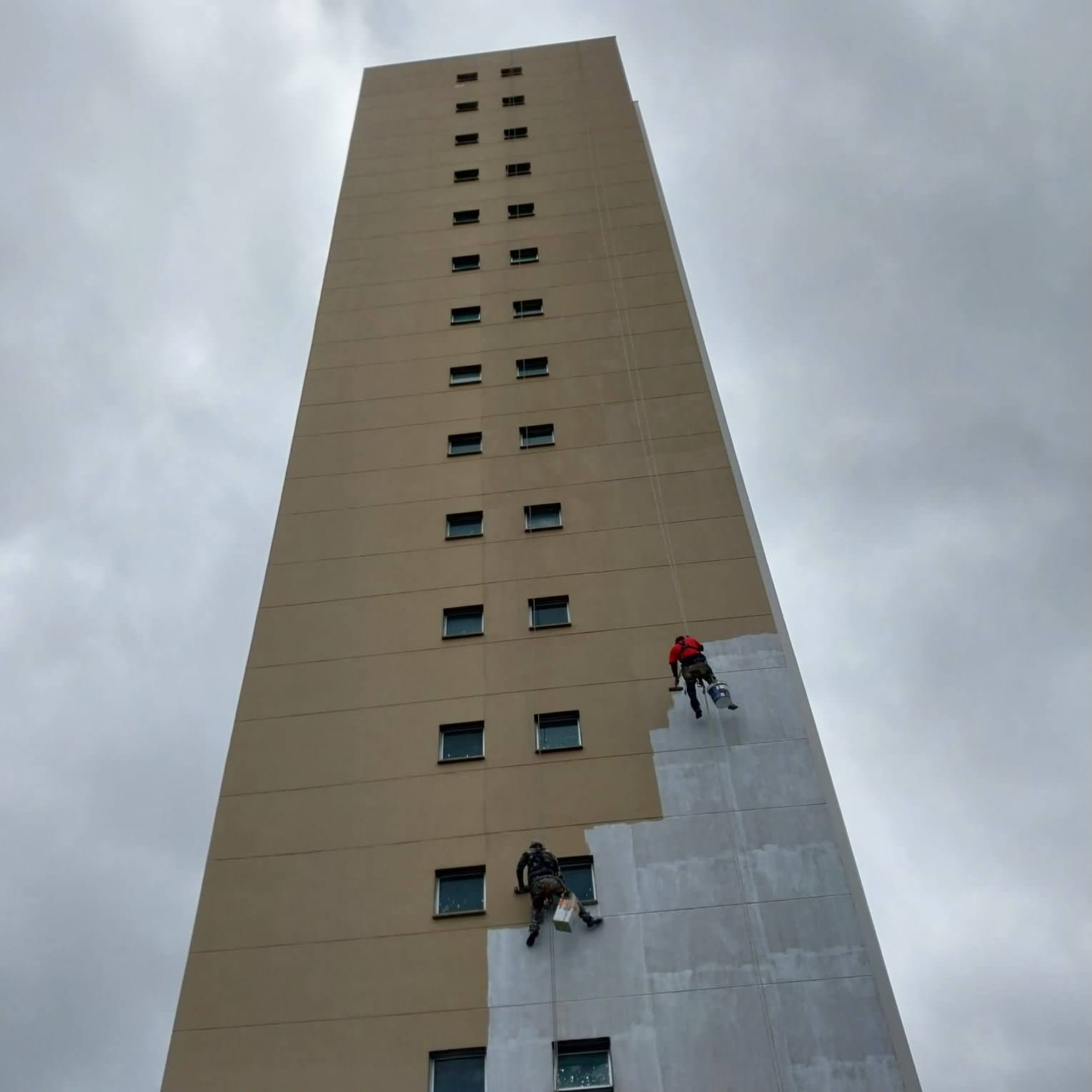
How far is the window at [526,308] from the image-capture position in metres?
25.9

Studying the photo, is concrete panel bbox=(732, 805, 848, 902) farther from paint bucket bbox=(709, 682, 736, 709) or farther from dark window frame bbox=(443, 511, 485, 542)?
dark window frame bbox=(443, 511, 485, 542)

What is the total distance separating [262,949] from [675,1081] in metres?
5.82

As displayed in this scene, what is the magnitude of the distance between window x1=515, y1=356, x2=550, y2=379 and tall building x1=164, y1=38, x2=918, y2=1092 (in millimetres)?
79

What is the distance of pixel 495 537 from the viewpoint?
20.7 metres

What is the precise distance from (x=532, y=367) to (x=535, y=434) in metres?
2.24

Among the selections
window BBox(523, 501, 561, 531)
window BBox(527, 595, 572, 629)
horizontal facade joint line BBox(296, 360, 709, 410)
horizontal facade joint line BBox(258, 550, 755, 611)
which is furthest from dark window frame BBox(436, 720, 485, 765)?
horizontal facade joint line BBox(296, 360, 709, 410)

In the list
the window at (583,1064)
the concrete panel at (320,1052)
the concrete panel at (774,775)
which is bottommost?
the window at (583,1064)

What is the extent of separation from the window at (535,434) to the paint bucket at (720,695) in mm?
7871

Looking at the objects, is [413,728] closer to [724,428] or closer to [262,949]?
[262,949]

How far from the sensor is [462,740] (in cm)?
1773

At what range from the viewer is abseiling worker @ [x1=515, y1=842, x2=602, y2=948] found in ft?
48.8

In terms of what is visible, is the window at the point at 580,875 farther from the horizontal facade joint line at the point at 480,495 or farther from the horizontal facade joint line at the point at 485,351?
the horizontal facade joint line at the point at 485,351

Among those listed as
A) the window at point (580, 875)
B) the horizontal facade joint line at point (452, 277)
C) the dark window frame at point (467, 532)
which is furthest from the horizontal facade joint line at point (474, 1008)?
the horizontal facade joint line at point (452, 277)

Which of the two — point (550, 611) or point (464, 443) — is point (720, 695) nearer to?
point (550, 611)
